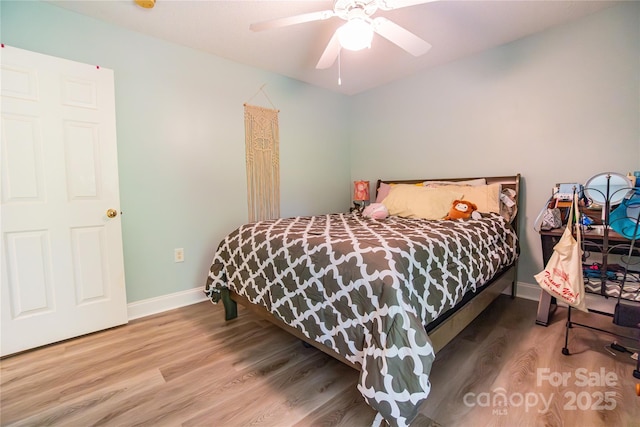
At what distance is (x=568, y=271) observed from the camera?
1656 millimetres

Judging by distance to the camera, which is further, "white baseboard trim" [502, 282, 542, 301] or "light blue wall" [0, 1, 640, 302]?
"white baseboard trim" [502, 282, 542, 301]

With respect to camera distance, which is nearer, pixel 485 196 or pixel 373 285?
pixel 373 285

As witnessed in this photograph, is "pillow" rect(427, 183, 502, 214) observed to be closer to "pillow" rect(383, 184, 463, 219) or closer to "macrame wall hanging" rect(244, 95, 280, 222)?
"pillow" rect(383, 184, 463, 219)

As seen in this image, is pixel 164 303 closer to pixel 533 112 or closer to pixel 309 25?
pixel 309 25

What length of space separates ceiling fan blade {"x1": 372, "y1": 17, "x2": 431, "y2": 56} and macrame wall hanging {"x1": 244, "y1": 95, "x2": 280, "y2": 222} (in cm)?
165

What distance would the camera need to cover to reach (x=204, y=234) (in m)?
2.76

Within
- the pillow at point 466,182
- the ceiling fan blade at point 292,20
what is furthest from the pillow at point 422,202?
the ceiling fan blade at point 292,20

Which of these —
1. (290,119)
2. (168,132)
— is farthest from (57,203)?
(290,119)

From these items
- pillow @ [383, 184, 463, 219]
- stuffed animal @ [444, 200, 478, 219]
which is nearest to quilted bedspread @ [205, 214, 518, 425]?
stuffed animal @ [444, 200, 478, 219]

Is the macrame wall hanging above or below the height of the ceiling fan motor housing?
below

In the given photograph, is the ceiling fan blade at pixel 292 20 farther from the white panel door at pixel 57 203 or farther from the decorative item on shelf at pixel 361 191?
the decorative item on shelf at pixel 361 191

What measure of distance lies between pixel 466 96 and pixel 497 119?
1.35 ft

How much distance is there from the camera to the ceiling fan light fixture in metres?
1.64

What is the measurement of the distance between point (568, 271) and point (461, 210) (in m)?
0.86
